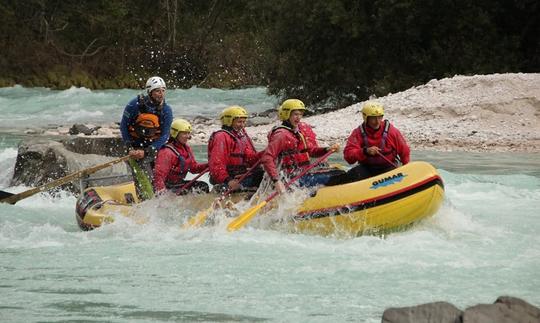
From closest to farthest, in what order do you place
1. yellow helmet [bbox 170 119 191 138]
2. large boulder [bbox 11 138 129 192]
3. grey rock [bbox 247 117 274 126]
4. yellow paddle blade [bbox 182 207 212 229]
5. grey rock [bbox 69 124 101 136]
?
1. yellow paddle blade [bbox 182 207 212 229]
2. yellow helmet [bbox 170 119 191 138]
3. large boulder [bbox 11 138 129 192]
4. grey rock [bbox 69 124 101 136]
5. grey rock [bbox 247 117 274 126]

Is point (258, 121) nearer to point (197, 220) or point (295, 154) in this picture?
point (295, 154)

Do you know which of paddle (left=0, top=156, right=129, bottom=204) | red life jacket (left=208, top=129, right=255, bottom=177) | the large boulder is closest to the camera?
red life jacket (left=208, top=129, right=255, bottom=177)

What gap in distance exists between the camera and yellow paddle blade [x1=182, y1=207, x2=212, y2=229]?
33.0 ft

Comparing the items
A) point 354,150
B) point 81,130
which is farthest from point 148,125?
point 81,130

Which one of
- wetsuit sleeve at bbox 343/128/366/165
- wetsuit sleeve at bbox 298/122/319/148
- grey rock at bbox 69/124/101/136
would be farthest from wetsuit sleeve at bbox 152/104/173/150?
grey rock at bbox 69/124/101/136

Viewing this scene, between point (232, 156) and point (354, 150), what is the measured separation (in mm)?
1275

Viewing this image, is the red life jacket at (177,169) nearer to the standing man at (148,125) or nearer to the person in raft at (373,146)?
the standing man at (148,125)

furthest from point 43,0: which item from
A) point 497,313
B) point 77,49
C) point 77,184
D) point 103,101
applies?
point 497,313

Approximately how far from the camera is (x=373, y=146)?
1016cm

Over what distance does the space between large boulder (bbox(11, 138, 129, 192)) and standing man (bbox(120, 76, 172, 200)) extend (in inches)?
122

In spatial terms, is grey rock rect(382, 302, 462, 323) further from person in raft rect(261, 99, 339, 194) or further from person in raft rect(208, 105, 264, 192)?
person in raft rect(208, 105, 264, 192)

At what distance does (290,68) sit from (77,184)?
46.9 feet

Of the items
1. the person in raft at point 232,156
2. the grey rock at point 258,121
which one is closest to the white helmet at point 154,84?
the person in raft at point 232,156

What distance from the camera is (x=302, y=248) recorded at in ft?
30.7
